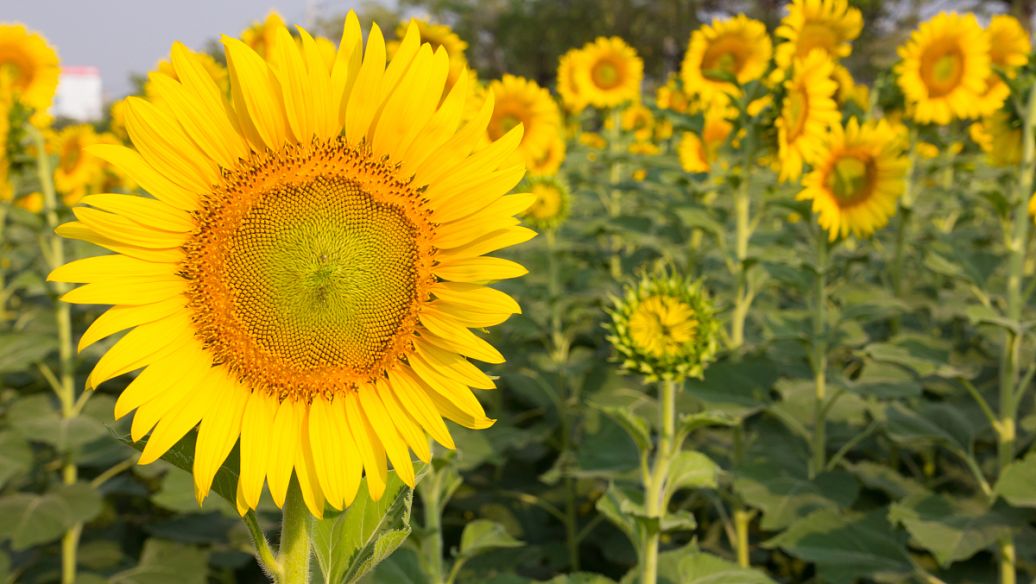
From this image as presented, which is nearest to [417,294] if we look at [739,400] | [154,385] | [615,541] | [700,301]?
[154,385]

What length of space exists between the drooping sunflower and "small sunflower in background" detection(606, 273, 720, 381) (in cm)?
340

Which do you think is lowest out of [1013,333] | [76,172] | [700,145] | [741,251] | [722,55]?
[1013,333]

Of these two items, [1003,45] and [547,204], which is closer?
[547,204]

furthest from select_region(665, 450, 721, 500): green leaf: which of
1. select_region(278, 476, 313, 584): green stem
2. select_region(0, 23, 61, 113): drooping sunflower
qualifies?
select_region(0, 23, 61, 113): drooping sunflower

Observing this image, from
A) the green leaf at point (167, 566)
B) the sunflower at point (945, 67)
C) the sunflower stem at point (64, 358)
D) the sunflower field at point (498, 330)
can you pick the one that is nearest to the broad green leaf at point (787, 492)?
the sunflower field at point (498, 330)

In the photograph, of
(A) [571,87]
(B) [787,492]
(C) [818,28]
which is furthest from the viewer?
(A) [571,87]

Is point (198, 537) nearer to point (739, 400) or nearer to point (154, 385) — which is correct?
point (739, 400)

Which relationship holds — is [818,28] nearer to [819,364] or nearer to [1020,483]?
[819,364]

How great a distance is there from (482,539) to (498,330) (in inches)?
65.4

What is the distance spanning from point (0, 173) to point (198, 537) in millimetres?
1649

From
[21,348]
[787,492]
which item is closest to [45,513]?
[21,348]

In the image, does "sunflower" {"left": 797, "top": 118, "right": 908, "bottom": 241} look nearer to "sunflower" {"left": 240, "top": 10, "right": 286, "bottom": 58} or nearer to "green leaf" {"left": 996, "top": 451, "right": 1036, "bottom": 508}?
"green leaf" {"left": 996, "top": 451, "right": 1036, "bottom": 508}

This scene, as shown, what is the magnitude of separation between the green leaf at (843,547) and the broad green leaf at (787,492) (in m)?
0.07

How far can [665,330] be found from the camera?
1.98 metres
